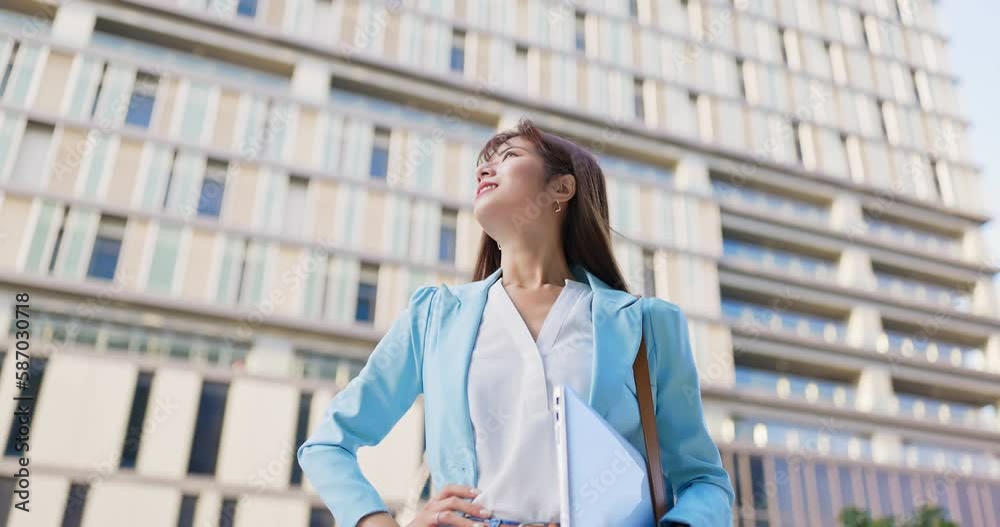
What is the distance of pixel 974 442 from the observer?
36.3 m

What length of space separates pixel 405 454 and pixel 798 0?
33.2 m

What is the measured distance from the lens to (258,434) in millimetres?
25297

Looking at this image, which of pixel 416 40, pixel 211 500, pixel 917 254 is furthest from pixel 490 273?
pixel 917 254

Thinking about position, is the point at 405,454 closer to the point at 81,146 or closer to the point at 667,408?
the point at 81,146

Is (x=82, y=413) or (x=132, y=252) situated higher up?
(x=132, y=252)

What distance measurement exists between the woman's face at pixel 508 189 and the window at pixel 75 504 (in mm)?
24463

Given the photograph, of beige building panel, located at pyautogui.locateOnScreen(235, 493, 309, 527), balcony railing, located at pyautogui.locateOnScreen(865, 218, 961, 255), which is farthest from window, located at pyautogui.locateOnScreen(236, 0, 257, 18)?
balcony railing, located at pyautogui.locateOnScreen(865, 218, 961, 255)

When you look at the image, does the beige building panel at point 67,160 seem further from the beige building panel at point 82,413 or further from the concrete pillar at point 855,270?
the concrete pillar at point 855,270

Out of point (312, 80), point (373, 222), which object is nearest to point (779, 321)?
point (373, 222)

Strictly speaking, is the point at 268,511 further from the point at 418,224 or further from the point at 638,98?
the point at 638,98

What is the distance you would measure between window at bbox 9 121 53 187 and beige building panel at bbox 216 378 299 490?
9251 millimetres

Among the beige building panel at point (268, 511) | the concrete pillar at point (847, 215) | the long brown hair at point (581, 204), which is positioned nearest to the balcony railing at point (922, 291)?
the concrete pillar at point (847, 215)

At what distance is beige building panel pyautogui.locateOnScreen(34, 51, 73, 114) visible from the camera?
27.0 metres

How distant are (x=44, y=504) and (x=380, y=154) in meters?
16.0
